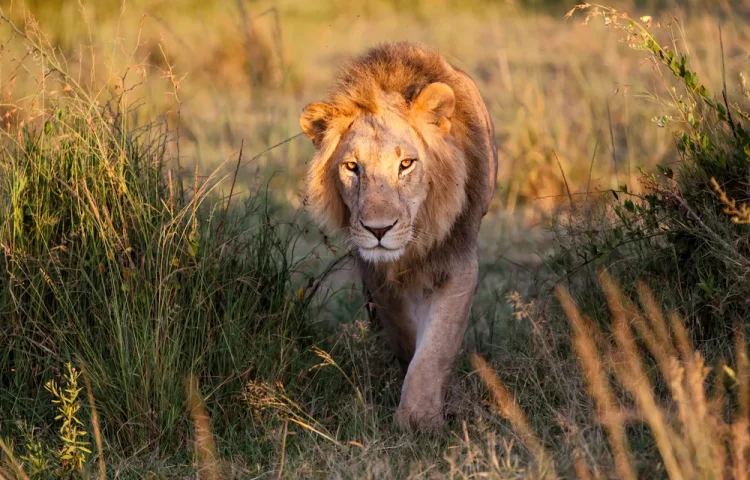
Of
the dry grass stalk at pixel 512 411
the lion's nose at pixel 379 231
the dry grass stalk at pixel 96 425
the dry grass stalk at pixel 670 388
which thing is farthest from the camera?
the lion's nose at pixel 379 231

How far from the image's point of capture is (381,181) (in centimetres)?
406

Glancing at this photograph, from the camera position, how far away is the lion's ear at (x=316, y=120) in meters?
4.32

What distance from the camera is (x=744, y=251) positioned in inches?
159

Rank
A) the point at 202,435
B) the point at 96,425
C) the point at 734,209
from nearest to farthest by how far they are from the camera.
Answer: the point at 96,425, the point at 734,209, the point at 202,435

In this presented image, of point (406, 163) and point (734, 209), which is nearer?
point (734, 209)

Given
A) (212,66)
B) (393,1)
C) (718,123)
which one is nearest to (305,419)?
(718,123)

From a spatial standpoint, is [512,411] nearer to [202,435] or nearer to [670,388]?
[670,388]

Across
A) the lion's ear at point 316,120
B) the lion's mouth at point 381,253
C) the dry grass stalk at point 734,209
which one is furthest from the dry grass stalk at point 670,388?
the lion's ear at point 316,120

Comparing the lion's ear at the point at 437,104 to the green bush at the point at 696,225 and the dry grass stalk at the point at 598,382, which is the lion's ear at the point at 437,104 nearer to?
the green bush at the point at 696,225

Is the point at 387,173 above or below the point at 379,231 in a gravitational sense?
above

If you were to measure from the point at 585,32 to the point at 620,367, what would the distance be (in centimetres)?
740

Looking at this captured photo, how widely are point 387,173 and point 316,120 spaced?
51 centimetres

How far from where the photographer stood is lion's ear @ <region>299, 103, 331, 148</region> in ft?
14.2

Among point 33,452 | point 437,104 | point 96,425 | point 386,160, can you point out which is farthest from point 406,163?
point 33,452
